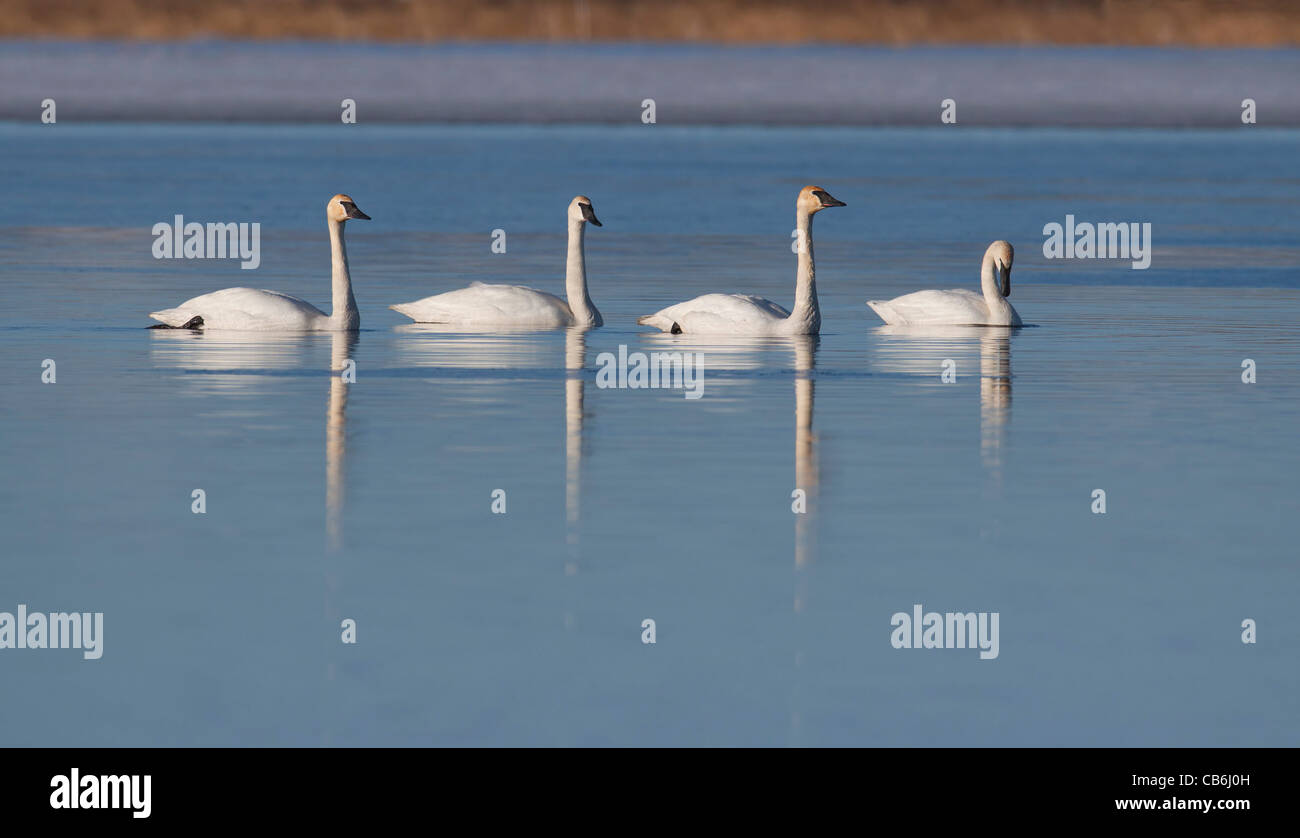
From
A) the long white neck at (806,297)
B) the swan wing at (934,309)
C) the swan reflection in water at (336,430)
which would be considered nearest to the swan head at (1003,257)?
the swan wing at (934,309)

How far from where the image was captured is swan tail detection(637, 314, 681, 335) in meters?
17.5

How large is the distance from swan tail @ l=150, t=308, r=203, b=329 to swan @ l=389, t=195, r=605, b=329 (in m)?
1.58

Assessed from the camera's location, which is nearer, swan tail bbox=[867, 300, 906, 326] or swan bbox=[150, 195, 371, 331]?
swan bbox=[150, 195, 371, 331]

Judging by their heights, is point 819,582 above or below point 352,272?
below

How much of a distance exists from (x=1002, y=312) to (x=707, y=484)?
24.8ft

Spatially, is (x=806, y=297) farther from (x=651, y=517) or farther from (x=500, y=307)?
(x=651, y=517)

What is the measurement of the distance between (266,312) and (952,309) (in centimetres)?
472

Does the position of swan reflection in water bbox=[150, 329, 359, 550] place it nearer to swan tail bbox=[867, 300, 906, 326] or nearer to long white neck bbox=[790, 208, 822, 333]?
long white neck bbox=[790, 208, 822, 333]

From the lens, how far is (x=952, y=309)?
18.3 m

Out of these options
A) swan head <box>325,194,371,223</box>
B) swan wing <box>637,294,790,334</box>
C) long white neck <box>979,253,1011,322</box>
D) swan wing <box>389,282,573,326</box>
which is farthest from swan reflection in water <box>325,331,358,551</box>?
long white neck <box>979,253,1011,322</box>

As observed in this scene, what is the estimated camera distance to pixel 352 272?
22.9 metres

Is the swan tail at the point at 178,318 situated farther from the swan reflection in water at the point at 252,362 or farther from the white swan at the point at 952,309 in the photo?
the white swan at the point at 952,309
